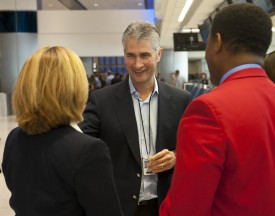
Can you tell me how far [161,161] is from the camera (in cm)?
181

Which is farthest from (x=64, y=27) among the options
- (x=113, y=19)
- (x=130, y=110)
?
(x=130, y=110)

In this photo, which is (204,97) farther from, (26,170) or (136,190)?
(136,190)

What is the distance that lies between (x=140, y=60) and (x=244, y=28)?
89 cm

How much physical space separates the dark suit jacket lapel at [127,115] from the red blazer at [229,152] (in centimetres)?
72

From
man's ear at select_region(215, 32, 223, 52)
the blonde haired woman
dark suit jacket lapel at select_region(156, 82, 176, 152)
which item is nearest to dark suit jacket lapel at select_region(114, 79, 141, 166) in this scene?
dark suit jacket lapel at select_region(156, 82, 176, 152)

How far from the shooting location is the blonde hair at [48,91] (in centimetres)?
135

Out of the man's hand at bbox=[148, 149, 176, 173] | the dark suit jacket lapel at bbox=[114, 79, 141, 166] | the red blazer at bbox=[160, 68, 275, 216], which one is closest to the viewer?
the red blazer at bbox=[160, 68, 275, 216]

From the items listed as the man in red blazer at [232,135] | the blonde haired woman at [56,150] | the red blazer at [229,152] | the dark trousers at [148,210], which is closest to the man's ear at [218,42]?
the man in red blazer at [232,135]

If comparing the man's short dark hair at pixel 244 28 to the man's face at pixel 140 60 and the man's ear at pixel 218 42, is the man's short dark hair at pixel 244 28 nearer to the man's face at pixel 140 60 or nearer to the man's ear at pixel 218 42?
the man's ear at pixel 218 42

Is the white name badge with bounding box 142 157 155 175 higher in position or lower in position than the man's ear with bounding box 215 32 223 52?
lower

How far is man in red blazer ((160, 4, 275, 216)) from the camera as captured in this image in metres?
1.11

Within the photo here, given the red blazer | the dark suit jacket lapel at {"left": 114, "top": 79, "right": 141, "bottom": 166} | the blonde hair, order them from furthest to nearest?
the dark suit jacket lapel at {"left": 114, "top": 79, "right": 141, "bottom": 166}, the blonde hair, the red blazer

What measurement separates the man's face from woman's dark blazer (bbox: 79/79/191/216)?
0.30 feet

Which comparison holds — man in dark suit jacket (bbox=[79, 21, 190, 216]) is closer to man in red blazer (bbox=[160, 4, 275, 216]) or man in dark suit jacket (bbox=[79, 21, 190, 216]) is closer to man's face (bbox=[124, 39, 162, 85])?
man's face (bbox=[124, 39, 162, 85])
